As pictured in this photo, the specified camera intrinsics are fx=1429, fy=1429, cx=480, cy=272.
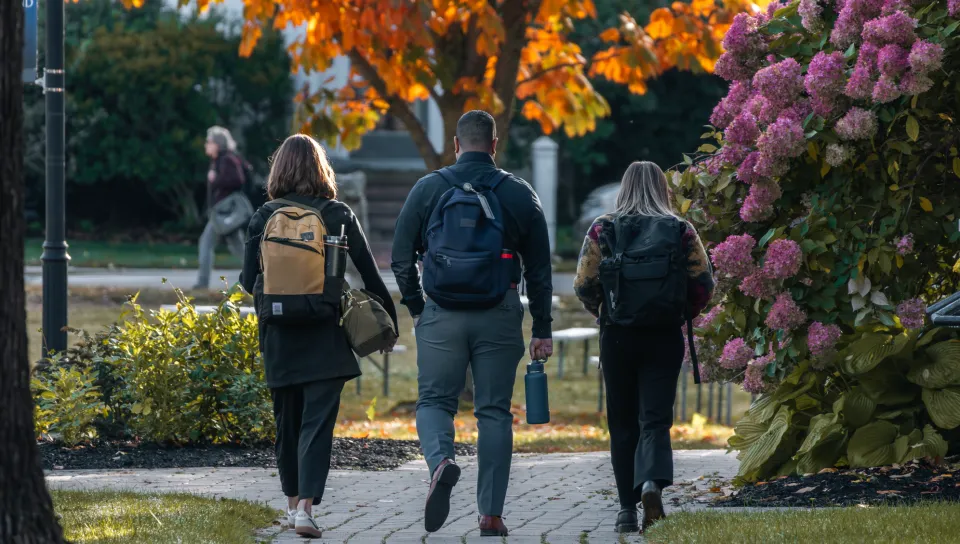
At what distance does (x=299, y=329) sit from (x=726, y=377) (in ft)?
8.58

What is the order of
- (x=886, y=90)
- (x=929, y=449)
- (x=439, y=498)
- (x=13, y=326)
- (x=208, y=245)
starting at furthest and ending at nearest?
(x=208, y=245) → (x=929, y=449) → (x=886, y=90) → (x=439, y=498) → (x=13, y=326)

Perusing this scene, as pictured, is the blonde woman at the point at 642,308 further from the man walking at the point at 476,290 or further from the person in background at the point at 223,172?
the person in background at the point at 223,172

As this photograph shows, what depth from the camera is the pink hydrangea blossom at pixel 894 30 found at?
6512mm

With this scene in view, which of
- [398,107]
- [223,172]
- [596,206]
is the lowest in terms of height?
[596,206]

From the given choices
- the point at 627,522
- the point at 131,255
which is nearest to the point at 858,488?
the point at 627,522

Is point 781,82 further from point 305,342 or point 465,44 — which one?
point 465,44

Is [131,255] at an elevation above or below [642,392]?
above

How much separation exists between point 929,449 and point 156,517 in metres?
3.60

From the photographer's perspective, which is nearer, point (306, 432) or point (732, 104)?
point (306, 432)

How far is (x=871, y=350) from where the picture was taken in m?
6.89

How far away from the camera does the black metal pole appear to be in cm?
880

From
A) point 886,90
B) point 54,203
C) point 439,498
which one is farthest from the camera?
point 54,203

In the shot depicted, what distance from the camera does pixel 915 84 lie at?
6465mm

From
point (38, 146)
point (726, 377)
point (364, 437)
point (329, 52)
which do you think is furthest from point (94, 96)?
point (726, 377)
